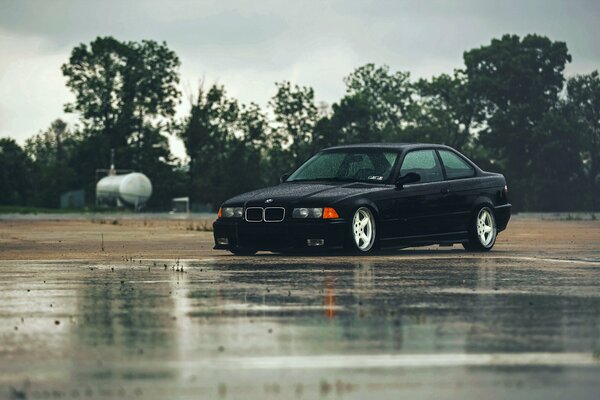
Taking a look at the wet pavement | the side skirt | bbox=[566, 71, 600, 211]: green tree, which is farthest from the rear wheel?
bbox=[566, 71, 600, 211]: green tree

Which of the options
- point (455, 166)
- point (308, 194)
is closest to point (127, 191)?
point (455, 166)

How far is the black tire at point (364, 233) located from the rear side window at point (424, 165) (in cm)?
121

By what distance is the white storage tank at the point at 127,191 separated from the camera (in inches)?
3292

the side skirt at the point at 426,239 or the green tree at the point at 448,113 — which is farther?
the green tree at the point at 448,113

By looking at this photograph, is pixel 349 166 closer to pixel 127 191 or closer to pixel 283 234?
pixel 283 234

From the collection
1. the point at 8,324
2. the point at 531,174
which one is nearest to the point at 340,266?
the point at 8,324

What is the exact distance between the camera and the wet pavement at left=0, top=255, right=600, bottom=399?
655 centimetres

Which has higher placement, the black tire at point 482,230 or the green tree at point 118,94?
the green tree at point 118,94

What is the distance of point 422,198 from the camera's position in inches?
745

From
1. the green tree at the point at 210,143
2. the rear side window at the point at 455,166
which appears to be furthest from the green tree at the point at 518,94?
the rear side window at the point at 455,166

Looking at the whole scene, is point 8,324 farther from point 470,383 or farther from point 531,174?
point 531,174

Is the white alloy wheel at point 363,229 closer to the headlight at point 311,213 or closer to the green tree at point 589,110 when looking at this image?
the headlight at point 311,213

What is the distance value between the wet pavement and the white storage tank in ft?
227

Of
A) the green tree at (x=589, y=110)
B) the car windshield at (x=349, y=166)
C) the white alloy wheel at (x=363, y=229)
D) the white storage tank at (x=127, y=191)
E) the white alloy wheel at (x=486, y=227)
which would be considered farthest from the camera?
the green tree at (x=589, y=110)
